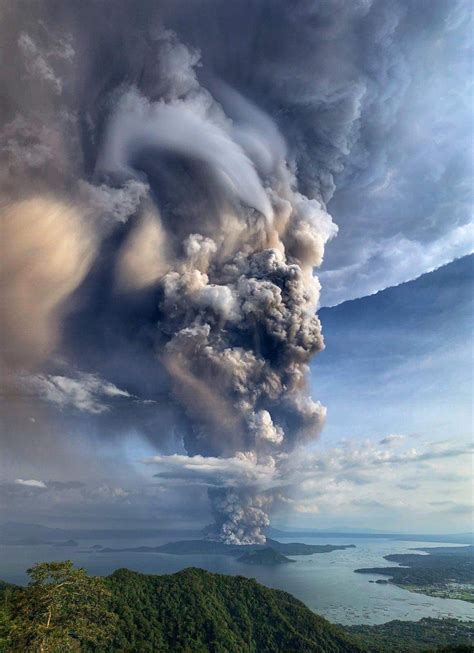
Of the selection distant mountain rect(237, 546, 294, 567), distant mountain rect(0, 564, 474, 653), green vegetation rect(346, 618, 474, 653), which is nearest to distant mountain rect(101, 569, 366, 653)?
distant mountain rect(0, 564, 474, 653)

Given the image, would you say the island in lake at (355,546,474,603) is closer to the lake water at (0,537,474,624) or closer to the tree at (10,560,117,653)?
the lake water at (0,537,474,624)

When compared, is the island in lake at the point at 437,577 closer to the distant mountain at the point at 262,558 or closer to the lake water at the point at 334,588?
the lake water at the point at 334,588

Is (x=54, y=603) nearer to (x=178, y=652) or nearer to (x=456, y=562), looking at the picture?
(x=178, y=652)

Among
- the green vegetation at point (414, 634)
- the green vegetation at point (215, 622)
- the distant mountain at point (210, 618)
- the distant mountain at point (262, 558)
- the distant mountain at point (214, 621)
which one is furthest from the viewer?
the distant mountain at point (262, 558)

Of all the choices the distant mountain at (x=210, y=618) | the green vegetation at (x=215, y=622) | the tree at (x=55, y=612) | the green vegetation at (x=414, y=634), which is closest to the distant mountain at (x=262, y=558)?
the green vegetation at (x=414, y=634)

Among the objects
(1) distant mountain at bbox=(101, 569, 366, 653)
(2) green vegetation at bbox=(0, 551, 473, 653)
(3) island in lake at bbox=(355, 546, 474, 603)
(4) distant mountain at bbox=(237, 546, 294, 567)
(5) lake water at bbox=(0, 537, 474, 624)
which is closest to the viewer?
(2) green vegetation at bbox=(0, 551, 473, 653)

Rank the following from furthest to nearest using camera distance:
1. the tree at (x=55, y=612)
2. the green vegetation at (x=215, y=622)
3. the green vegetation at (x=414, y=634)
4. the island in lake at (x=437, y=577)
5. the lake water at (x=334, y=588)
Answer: the island in lake at (x=437, y=577), the lake water at (x=334, y=588), the green vegetation at (x=414, y=634), the green vegetation at (x=215, y=622), the tree at (x=55, y=612)

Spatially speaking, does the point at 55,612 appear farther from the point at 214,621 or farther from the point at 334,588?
the point at 334,588
